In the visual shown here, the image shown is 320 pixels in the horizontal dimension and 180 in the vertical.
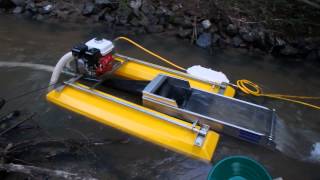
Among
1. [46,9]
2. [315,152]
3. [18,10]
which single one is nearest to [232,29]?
[315,152]

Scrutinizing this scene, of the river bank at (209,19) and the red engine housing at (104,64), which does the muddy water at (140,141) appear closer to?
the river bank at (209,19)

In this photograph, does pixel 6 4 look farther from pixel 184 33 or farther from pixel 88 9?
pixel 184 33

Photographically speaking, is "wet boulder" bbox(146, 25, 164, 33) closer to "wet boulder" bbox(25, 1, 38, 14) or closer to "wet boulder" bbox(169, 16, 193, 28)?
"wet boulder" bbox(169, 16, 193, 28)

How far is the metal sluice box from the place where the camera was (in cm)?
376

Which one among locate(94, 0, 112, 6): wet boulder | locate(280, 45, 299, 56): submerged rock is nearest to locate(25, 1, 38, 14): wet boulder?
locate(94, 0, 112, 6): wet boulder

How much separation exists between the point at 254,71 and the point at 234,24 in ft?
4.10

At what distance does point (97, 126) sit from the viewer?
14.8 feet

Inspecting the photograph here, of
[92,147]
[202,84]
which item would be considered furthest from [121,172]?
[202,84]

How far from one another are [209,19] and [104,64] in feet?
10.4

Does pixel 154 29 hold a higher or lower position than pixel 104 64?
lower

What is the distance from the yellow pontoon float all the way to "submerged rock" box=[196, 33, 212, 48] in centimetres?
200

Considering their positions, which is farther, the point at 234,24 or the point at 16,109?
the point at 234,24

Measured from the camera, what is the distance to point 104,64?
14.7 ft

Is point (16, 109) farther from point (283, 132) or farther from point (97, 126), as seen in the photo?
point (283, 132)
